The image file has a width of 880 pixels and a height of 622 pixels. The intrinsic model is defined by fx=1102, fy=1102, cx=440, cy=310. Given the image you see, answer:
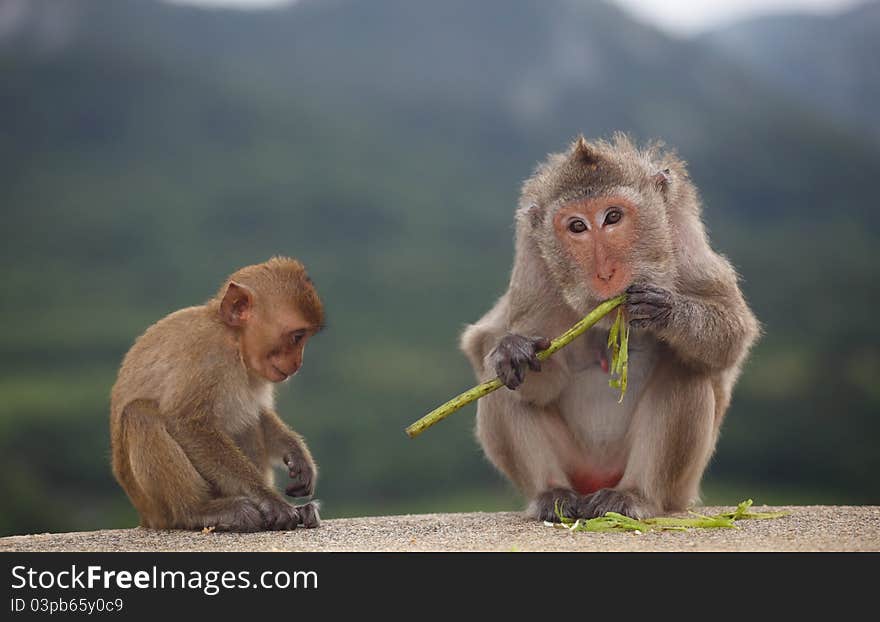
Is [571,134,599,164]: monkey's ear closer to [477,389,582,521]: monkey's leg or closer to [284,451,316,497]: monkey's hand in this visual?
[477,389,582,521]: monkey's leg

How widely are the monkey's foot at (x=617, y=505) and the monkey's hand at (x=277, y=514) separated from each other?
6.02ft

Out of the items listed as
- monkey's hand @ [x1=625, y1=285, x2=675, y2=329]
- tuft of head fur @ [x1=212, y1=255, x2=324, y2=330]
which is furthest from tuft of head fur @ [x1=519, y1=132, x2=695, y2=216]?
tuft of head fur @ [x1=212, y1=255, x2=324, y2=330]

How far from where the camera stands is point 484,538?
20.9 feet

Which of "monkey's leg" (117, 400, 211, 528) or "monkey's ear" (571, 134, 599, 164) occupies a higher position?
"monkey's ear" (571, 134, 599, 164)

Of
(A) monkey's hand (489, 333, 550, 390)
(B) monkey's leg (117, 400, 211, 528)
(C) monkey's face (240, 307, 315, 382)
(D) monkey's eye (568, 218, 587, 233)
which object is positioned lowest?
(B) monkey's leg (117, 400, 211, 528)

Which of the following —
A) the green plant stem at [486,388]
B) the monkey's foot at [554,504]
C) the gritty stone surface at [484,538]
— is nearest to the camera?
the gritty stone surface at [484,538]

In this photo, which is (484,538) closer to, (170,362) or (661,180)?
(170,362)

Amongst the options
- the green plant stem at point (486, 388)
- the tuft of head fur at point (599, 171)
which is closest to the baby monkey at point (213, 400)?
the green plant stem at point (486, 388)

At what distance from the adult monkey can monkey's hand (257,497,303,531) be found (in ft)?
5.04

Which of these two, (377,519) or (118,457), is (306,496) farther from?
(118,457)

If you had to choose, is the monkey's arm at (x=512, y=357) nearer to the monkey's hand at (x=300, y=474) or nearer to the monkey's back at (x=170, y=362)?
the monkey's hand at (x=300, y=474)

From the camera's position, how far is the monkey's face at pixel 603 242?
6527mm

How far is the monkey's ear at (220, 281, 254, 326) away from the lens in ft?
22.9
